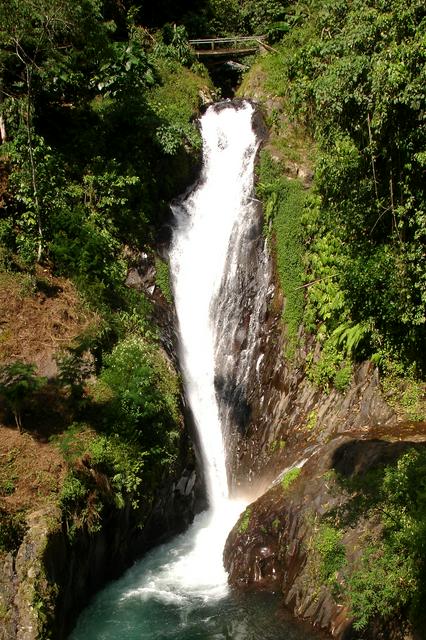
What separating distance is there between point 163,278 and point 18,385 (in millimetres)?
7059

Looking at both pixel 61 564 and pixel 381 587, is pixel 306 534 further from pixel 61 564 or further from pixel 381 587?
pixel 61 564

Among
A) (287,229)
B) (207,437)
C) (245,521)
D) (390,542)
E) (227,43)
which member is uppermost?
(227,43)

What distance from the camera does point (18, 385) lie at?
404 inches

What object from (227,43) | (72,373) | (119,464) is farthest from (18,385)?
(227,43)

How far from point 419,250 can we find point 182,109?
37.1 feet

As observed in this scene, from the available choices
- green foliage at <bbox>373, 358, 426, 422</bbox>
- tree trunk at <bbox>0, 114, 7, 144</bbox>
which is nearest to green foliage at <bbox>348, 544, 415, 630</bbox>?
green foliage at <bbox>373, 358, 426, 422</bbox>

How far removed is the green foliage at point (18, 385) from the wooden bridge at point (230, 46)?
1865cm

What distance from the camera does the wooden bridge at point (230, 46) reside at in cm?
2483

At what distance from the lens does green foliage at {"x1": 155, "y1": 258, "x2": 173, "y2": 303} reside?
16.4 meters

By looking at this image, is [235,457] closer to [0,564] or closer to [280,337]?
[280,337]

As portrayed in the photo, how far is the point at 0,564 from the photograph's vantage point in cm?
842

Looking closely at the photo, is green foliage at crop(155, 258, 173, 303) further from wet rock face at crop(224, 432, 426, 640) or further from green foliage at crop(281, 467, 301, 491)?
wet rock face at crop(224, 432, 426, 640)

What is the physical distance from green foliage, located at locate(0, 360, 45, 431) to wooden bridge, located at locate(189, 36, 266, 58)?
1865 cm

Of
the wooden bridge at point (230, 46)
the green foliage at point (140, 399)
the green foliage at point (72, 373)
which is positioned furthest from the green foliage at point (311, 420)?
the wooden bridge at point (230, 46)
